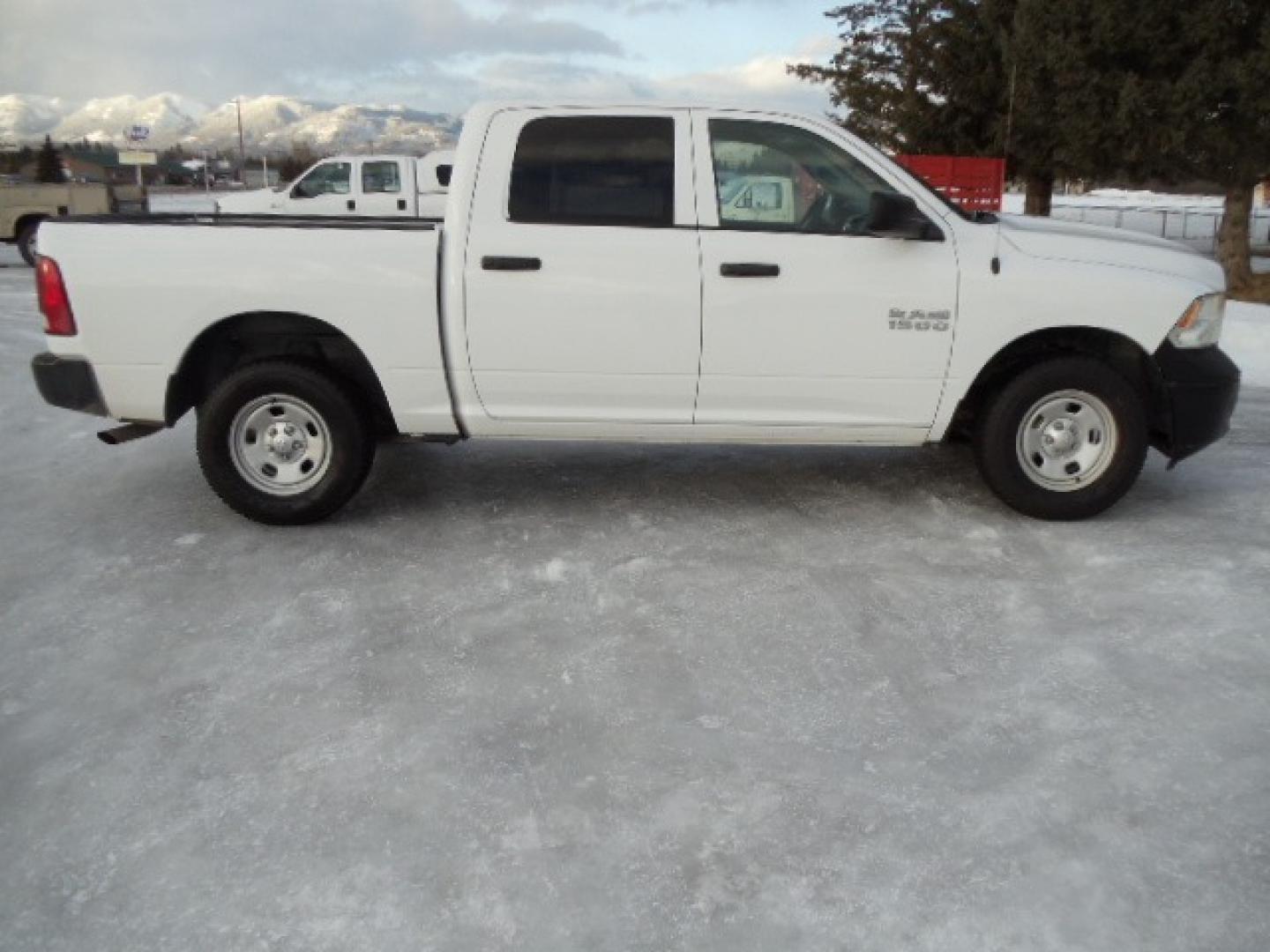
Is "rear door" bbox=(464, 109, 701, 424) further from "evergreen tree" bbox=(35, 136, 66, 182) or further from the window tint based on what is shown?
"evergreen tree" bbox=(35, 136, 66, 182)

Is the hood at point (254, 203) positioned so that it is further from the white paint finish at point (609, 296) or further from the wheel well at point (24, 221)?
the white paint finish at point (609, 296)

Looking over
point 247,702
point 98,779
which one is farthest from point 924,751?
point 98,779

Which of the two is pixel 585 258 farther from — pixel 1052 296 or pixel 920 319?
pixel 1052 296

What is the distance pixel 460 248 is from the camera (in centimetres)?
483

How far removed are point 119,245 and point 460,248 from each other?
1529mm

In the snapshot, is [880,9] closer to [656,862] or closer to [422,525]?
[422,525]

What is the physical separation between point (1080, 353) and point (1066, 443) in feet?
1.40

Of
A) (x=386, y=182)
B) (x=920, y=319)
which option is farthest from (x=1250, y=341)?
(x=386, y=182)

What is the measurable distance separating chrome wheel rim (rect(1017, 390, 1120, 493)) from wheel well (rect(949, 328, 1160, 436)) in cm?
22

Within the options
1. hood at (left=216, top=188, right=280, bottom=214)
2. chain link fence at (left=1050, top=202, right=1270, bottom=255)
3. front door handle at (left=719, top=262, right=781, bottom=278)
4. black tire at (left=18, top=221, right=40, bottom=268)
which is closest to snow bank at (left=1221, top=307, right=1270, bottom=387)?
front door handle at (left=719, top=262, right=781, bottom=278)

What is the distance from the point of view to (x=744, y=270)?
4.83 m

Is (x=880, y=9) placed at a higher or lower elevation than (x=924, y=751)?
higher

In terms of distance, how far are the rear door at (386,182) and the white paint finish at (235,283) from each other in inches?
562

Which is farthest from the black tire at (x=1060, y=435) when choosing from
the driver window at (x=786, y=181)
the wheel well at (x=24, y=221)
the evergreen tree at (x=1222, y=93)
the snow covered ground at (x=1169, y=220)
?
the snow covered ground at (x=1169, y=220)
